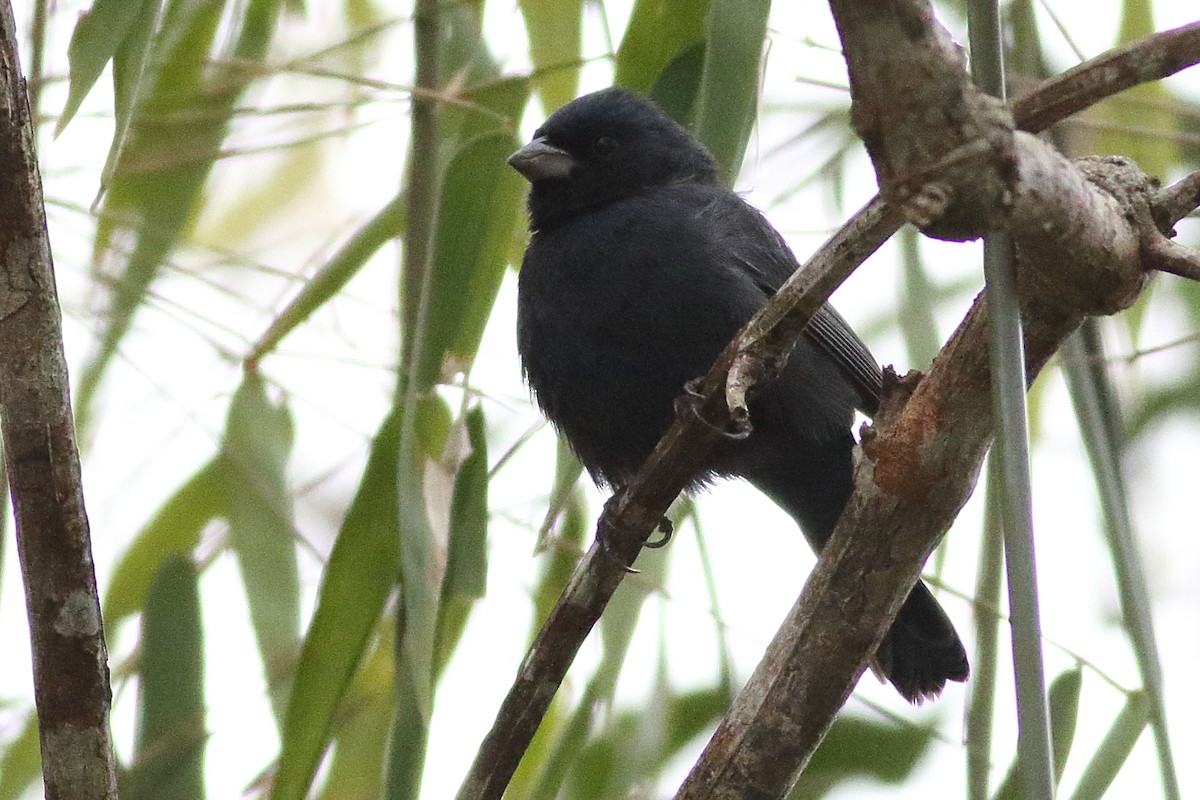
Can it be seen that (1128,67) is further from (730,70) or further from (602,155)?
(602,155)

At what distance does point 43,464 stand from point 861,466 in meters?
1.20

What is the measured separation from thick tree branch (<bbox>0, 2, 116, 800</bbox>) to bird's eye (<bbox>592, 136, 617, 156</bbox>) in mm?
1710

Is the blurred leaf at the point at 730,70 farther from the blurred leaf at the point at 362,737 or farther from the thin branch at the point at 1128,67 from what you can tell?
the blurred leaf at the point at 362,737

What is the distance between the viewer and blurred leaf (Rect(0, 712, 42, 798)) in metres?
3.82

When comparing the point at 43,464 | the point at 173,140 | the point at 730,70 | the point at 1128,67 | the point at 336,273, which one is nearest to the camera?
the point at 1128,67

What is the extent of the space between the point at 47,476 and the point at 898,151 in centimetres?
127

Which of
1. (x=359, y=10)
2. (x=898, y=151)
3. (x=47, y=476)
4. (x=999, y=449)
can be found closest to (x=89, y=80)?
(x=47, y=476)

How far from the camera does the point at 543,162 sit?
3.41 metres

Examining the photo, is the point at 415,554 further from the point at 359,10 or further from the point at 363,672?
the point at 359,10

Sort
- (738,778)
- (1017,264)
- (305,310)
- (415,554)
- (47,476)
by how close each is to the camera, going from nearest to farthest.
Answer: (1017,264) < (47,476) < (738,778) < (415,554) < (305,310)

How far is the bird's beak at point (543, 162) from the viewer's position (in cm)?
332

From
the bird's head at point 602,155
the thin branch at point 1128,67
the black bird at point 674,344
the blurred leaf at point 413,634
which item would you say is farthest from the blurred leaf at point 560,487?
the thin branch at point 1128,67

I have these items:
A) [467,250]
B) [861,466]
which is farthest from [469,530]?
[861,466]

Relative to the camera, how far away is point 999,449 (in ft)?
4.69
